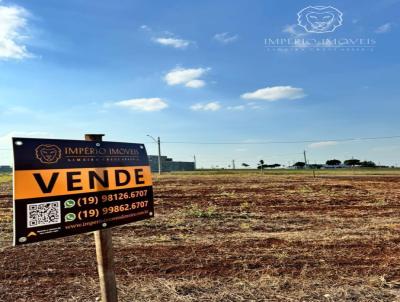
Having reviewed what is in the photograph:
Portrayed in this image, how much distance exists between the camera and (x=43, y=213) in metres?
2.81

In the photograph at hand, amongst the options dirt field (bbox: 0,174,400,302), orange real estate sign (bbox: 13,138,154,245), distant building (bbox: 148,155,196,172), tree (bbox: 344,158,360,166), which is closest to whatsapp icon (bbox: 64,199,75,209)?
orange real estate sign (bbox: 13,138,154,245)

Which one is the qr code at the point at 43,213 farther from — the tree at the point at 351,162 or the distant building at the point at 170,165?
the tree at the point at 351,162

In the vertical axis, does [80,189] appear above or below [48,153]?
below

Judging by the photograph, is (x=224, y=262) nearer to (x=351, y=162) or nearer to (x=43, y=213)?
(x=43, y=213)

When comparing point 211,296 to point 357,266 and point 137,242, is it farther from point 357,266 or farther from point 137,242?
point 137,242

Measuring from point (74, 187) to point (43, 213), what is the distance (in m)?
0.32

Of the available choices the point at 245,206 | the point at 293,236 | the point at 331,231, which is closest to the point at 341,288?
the point at 293,236

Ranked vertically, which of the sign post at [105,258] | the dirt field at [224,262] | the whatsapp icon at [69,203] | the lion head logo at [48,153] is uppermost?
the lion head logo at [48,153]

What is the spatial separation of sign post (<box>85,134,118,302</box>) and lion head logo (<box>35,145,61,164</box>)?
1.21 ft

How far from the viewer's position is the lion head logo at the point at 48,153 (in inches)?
112

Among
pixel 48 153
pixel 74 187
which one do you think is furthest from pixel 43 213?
pixel 48 153

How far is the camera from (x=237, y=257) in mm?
6523

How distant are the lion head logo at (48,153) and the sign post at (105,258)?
1.21ft

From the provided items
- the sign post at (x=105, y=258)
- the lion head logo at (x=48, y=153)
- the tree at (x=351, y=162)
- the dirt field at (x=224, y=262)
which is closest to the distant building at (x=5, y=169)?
the tree at (x=351, y=162)
